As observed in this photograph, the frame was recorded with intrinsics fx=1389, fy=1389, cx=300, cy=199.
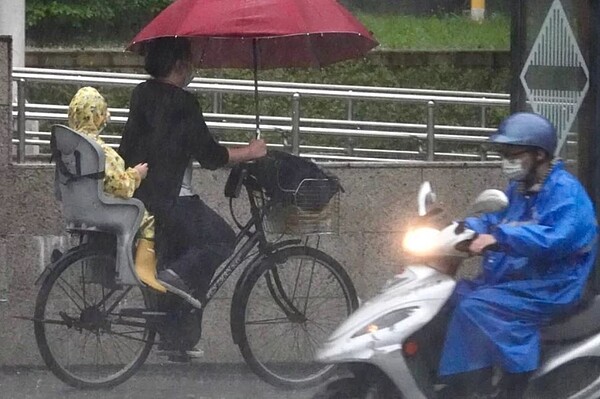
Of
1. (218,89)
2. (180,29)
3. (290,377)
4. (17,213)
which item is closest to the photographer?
(180,29)

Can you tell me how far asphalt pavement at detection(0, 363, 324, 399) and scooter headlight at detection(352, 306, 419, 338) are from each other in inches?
88.6

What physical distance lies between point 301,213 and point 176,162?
660 millimetres

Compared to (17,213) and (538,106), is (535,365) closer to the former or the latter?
(538,106)

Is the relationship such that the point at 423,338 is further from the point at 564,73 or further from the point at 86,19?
the point at 86,19

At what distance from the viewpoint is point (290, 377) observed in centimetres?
717

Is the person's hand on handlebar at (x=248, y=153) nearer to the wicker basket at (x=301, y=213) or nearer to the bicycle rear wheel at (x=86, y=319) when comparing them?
the wicker basket at (x=301, y=213)

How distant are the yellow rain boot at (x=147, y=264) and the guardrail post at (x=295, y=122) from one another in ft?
5.39

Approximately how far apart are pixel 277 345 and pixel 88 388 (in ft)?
3.24

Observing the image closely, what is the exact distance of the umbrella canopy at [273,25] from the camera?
21.8ft

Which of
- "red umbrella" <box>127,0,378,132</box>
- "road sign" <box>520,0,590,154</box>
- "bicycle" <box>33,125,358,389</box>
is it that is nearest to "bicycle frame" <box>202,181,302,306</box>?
"bicycle" <box>33,125,358,389</box>

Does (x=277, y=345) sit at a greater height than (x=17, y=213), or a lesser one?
lesser

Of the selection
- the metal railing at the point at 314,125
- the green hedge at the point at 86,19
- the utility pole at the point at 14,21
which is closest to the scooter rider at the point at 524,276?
the metal railing at the point at 314,125

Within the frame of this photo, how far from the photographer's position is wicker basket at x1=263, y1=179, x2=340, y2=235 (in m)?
6.78

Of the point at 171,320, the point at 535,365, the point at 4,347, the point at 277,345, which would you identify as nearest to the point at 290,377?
the point at 277,345
